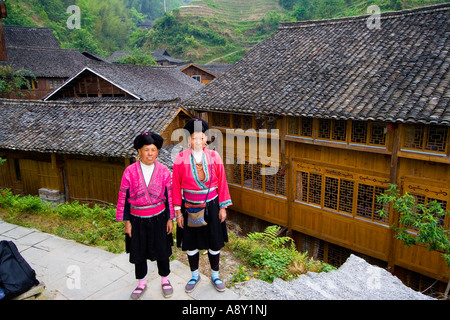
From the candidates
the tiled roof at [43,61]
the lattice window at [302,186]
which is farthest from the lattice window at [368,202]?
the tiled roof at [43,61]

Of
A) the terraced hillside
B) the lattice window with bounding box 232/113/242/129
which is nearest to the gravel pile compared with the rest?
the lattice window with bounding box 232/113/242/129

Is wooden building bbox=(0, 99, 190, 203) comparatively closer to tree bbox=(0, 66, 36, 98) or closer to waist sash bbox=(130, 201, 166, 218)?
waist sash bbox=(130, 201, 166, 218)

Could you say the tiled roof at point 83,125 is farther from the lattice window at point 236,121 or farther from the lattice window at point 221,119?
the lattice window at point 236,121

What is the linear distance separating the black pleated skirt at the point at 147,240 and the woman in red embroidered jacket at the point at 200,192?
0.27 metres

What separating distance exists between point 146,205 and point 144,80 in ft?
69.4

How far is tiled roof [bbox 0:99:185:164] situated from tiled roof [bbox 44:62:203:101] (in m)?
5.69

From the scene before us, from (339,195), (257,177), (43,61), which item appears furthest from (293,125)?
(43,61)

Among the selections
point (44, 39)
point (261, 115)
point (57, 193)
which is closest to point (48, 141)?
point (57, 193)

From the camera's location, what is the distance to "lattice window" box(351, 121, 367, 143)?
9016mm

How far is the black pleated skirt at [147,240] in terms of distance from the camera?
420 centimetres

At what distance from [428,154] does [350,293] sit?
5197mm

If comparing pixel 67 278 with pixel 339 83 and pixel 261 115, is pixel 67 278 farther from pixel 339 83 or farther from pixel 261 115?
pixel 339 83

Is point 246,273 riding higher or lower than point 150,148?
lower

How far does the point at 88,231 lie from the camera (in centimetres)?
692
